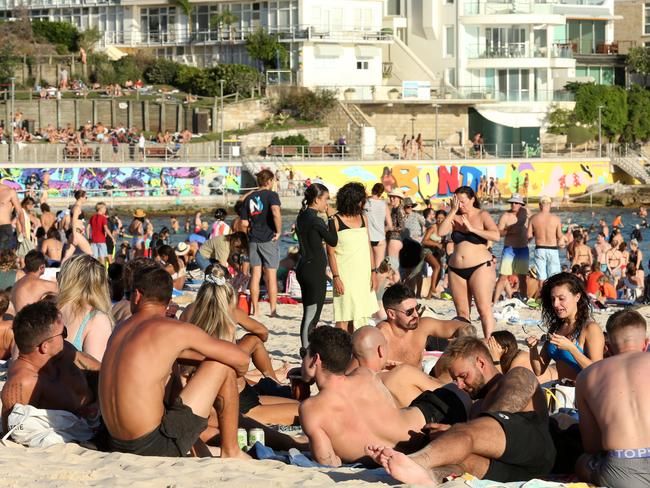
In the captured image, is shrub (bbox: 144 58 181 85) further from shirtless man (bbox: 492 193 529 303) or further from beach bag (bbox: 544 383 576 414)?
beach bag (bbox: 544 383 576 414)

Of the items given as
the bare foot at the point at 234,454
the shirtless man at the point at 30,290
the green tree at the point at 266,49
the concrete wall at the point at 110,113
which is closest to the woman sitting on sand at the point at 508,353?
the bare foot at the point at 234,454

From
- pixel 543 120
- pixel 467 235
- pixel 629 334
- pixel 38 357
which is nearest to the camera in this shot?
pixel 629 334

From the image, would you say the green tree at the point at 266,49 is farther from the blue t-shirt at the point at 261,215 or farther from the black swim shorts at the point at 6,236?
the blue t-shirt at the point at 261,215

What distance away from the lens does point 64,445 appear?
23.4ft

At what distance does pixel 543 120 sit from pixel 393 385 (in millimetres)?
52048

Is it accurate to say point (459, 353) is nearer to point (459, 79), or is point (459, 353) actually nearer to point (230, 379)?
point (230, 379)

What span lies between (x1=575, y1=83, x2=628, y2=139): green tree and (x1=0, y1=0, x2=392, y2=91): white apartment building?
29.3 ft

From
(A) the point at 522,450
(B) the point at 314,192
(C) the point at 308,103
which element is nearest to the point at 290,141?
(C) the point at 308,103

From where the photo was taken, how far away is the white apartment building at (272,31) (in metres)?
57.0

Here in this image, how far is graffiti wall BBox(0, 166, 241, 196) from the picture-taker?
1751 inches

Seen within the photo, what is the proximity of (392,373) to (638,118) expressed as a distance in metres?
53.4

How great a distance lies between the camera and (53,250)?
1695 cm

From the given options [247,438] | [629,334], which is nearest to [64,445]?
[247,438]

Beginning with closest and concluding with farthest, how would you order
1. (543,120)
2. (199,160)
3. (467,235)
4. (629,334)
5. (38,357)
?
(629,334) < (38,357) < (467,235) < (199,160) < (543,120)
